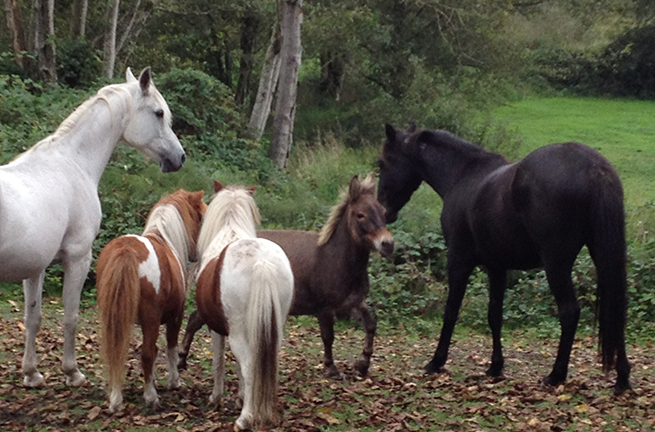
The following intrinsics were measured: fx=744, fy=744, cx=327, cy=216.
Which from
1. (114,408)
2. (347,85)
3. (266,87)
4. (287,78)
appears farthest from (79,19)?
(114,408)

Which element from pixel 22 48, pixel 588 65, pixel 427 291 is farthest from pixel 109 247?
pixel 588 65

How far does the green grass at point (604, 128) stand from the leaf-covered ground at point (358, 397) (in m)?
9.53

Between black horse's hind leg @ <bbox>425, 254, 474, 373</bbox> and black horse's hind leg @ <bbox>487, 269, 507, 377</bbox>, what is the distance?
0.82 feet

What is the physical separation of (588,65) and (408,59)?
1306 cm

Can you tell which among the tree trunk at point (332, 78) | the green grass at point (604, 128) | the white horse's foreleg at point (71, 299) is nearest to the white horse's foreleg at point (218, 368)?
the white horse's foreleg at point (71, 299)

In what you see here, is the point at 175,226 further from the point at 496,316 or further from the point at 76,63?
the point at 76,63

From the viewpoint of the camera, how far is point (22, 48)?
18453 mm

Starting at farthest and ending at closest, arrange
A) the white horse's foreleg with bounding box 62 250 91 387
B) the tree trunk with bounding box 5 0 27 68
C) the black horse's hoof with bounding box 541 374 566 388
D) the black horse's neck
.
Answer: the tree trunk with bounding box 5 0 27 68
the black horse's neck
the black horse's hoof with bounding box 541 374 566 388
the white horse's foreleg with bounding box 62 250 91 387

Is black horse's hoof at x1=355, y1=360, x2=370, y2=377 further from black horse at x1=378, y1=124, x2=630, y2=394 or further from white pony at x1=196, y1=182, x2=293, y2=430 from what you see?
white pony at x1=196, y1=182, x2=293, y2=430

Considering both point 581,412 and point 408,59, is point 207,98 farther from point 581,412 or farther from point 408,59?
point 581,412

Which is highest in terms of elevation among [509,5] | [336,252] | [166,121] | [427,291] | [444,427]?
[509,5]

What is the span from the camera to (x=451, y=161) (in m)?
6.94

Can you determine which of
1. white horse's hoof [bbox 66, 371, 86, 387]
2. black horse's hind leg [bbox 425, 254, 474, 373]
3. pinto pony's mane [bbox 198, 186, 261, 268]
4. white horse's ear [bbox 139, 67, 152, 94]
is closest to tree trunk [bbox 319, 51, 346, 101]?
black horse's hind leg [bbox 425, 254, 474, 373]

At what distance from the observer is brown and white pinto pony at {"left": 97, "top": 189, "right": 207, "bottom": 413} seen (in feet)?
15.0
